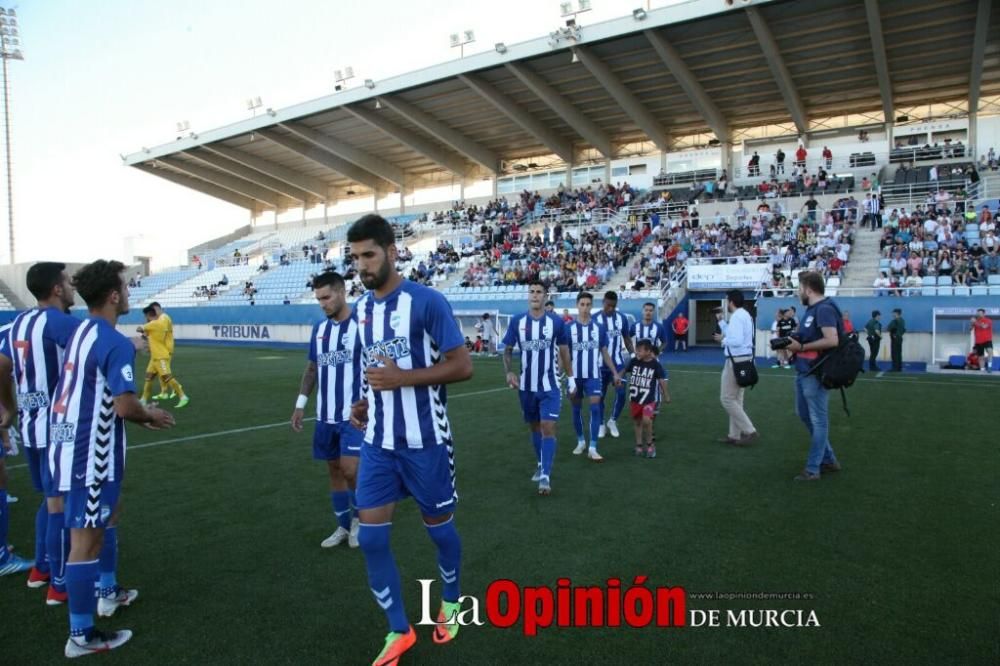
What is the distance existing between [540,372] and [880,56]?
25.2 meters

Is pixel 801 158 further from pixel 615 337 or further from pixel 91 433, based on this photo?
pixel 91 433

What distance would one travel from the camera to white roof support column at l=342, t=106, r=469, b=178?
33438 millimetres

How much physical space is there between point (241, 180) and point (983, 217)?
45.0 m

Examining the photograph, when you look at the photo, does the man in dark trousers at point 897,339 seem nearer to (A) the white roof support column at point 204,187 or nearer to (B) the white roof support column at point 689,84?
(B) the white roof support column at point 689,84

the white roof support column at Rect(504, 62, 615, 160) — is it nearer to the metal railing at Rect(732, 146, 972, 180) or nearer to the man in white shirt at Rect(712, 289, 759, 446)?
the metal railing at Rect(732, 146, 972, 180)

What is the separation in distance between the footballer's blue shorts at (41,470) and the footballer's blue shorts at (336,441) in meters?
1.63

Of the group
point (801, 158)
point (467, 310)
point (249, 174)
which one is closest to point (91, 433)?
point (467, 310)

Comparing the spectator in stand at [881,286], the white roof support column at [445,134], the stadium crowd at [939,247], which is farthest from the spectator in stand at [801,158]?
the white roof support column at [445,134]

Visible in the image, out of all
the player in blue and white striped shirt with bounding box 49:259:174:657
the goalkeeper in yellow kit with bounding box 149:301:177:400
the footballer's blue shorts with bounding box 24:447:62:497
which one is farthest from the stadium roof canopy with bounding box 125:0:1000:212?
the footballer's blue shorts with bounding box 24:447:62:497

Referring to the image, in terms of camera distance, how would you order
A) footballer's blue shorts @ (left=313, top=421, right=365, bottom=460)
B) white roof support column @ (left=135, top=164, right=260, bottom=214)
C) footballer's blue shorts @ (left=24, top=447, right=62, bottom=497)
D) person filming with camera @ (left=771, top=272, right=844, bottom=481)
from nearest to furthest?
footballer's blue shorts @ (left=24, top=447, right=62, bottom=497)
footballer's blue shorts @ (left=313, top=421, right=365, bottom=460)
person filming with camera @ (left=771, top=272, right=844, bottom=481)
white roof support column @ (left=135, top=164, right=260, bottom=214)

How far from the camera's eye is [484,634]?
10.8 feet

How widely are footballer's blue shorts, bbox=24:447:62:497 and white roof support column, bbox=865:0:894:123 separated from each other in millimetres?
25915

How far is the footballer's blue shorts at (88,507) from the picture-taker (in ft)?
10.3

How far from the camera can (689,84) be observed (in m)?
27.0
